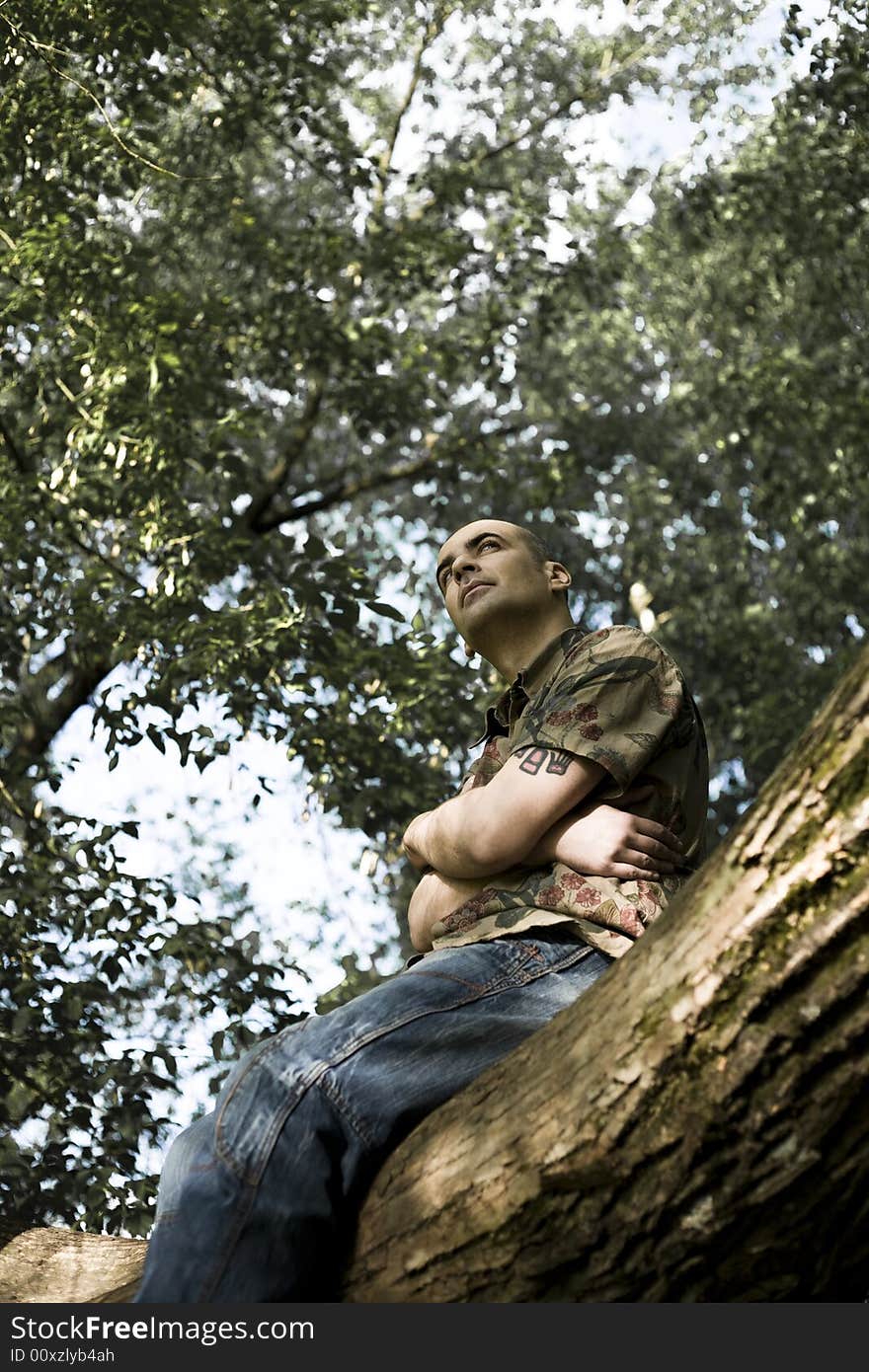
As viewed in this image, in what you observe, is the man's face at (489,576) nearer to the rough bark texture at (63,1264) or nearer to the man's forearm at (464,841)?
the man's forearm at (464,841)

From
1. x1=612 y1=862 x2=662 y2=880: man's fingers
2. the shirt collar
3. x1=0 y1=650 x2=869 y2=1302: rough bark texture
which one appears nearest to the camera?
x1=0 y1=650 x2=869 y2=1302: rough bark texture

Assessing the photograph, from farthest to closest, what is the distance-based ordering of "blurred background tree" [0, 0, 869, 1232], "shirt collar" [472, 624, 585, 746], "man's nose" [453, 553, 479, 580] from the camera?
"blurred background tree" [0, 0, 869, 1232], "man's nose" [453, 553, 479, 580], "shirt collar" [472, 624, 585, 746]

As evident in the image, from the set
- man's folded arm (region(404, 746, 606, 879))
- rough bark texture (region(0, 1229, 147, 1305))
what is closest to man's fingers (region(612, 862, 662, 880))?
man's folded arm (region(404, 746, 606, 879))

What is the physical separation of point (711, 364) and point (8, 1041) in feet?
32.6

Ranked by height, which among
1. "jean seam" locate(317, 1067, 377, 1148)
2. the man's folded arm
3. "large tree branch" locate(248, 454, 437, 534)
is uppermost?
"large tree branch" locate(248, 454, 437, 534)

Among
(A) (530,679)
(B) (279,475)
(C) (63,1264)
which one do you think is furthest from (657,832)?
(B) (279,475)

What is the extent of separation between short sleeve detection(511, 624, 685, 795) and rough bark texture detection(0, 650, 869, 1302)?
54 centimetres

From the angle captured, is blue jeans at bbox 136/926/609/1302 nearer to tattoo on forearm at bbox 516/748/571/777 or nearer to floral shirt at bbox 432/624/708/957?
floral shirt at bbox 432/624/708/957

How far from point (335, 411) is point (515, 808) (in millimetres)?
8949

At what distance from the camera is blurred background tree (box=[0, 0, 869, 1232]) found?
6.45 metres

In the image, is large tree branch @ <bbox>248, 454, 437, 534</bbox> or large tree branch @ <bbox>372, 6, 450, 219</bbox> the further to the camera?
large tree branch @ <bbox>372, 6, 450, 219</bbox>

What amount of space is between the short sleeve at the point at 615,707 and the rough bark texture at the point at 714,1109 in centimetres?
54

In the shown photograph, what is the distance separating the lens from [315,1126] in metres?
1.80

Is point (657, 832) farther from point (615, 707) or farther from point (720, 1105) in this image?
point (720, 1105)
